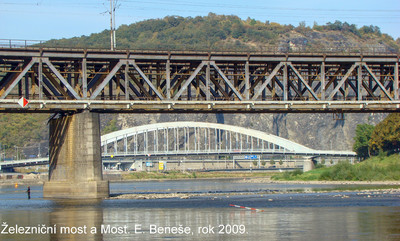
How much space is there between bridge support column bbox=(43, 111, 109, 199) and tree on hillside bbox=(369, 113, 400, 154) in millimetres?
84002

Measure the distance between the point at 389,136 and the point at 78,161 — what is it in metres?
87.5

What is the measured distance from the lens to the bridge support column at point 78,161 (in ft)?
255

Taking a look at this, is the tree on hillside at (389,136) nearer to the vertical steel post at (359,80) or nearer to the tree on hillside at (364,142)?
the tree on hillside at (364,142)

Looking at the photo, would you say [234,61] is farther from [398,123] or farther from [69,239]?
[398,123]

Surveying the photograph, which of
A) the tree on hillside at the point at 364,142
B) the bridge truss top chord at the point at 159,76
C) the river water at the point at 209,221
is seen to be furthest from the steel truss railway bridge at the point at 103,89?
the tree on hillside at the point at 364,142

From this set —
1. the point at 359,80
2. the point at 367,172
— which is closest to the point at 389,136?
the point at 367,172

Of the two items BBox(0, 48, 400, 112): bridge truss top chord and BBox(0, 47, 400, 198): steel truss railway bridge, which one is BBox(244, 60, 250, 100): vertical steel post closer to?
BBox(0, 48, 400, 112): bridge truss top chord

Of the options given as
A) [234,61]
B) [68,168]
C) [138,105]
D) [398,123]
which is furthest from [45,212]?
[398,123]

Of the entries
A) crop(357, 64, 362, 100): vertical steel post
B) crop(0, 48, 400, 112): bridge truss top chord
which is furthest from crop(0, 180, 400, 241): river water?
crop(357, 64, 362, 100): vertical steel post

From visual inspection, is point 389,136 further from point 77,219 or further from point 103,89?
point 77,219

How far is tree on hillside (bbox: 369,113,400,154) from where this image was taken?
5773 inches

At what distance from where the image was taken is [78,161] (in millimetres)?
77812

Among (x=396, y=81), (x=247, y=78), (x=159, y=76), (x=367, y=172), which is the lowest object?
(x=367, y=172)

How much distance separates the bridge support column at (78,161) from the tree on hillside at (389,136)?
8400cm
